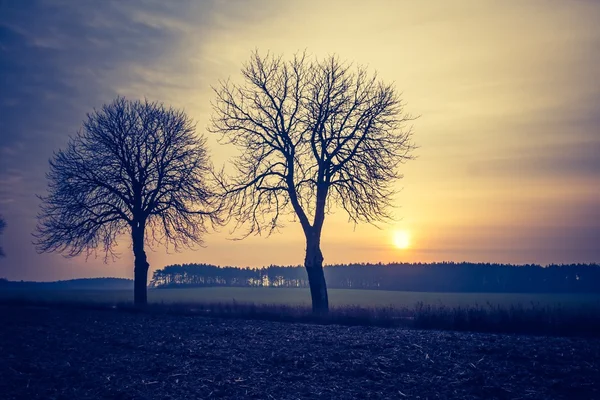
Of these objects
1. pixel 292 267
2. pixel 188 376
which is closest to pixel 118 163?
pixel 188 376

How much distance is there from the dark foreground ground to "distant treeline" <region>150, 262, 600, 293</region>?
342ft

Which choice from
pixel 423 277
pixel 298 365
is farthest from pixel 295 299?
pixel 423 277

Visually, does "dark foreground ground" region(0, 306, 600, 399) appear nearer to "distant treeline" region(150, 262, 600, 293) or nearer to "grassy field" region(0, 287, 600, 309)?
"grassy field" region(0, 287, 600, 309)

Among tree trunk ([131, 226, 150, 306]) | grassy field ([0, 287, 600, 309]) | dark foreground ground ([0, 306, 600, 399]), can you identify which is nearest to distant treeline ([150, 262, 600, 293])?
grassy field ([0, 287, 600, 309])

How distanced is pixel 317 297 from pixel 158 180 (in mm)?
13071

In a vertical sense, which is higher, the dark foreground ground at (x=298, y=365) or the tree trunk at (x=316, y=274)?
the tree trunk at (x=316, y=274)

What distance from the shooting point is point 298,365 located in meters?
12.4

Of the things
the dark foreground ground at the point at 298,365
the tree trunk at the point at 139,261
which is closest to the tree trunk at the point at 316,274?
the dark foreground ground at the point at 298,365

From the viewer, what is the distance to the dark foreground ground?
35.1 feet

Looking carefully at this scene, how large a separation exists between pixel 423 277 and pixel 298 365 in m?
118

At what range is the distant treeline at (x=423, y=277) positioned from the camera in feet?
366

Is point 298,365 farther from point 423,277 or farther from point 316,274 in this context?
point 423,277

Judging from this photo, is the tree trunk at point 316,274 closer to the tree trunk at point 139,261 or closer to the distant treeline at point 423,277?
the tree trunk at point 139,261

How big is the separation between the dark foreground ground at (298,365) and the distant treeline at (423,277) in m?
104
